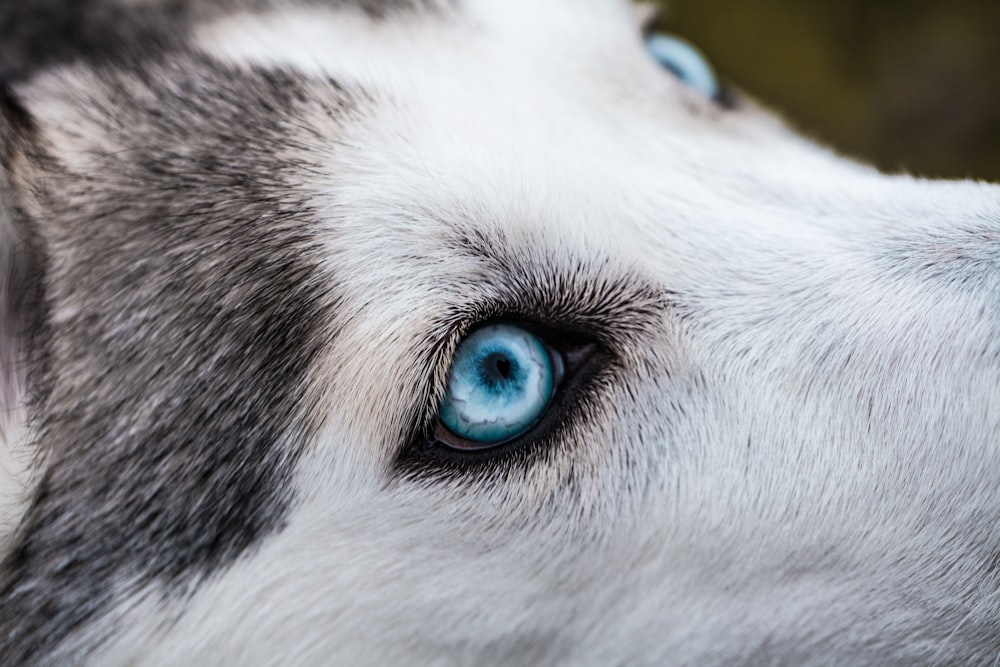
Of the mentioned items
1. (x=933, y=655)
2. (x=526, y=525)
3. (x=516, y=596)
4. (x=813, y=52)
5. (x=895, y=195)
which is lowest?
(x=516, y=596)

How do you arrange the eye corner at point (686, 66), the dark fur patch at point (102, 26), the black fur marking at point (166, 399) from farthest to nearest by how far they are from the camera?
1. the eye corner at point (686, 66)
2. the dark fur patch at point (102, 26)
3. the black fur marking at point (166, 399)

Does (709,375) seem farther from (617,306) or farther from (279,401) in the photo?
(279,401)

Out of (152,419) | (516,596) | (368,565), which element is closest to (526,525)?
(516,596)

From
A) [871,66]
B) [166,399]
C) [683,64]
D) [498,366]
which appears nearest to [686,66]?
[683,64]

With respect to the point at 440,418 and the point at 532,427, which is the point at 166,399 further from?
the point at 532,427

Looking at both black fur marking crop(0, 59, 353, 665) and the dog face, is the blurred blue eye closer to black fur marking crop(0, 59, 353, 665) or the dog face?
the dog face

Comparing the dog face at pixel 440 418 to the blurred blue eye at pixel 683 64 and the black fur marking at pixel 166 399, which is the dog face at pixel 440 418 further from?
the blurred blue eye at pixel 683 64

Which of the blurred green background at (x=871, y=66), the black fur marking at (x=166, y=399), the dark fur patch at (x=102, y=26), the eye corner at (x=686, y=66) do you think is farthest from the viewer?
the blurred green background at (x=871, y=66)

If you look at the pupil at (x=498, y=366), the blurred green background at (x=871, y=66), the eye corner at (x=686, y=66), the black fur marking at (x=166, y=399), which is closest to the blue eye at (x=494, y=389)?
the pupil at (x=498, y=366)
